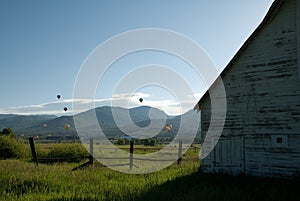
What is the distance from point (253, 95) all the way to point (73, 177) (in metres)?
8.25

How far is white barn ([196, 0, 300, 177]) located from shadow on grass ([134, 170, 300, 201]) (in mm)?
994

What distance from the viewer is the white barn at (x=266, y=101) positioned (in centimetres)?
Result: 1147

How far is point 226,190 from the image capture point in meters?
9.49

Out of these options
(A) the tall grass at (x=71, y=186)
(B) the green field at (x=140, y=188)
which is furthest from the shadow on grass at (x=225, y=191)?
(A) the tall grass at (x=71, y=186)

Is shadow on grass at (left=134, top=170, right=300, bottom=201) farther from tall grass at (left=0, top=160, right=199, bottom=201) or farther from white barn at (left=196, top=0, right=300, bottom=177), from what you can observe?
white barn at (left=196, top=0, right=300, bottom=177)

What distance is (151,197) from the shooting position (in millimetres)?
8727

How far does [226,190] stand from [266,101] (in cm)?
453

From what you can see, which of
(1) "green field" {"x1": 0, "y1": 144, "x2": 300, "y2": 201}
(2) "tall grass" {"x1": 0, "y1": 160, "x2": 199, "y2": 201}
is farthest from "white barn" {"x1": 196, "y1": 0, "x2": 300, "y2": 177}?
(2) "tall grass" {"x1": 0, "y1": 160, "x2": 199, "y2": 201}

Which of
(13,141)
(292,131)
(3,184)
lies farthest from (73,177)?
(13,141)

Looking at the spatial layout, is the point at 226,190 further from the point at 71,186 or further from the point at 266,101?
the point at 71,186

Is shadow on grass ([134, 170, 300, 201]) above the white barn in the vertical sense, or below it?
below

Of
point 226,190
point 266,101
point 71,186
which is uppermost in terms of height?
point 266,101

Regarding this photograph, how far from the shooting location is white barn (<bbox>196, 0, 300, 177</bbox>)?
1147 cm

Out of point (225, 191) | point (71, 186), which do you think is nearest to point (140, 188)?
point (71, 186)
